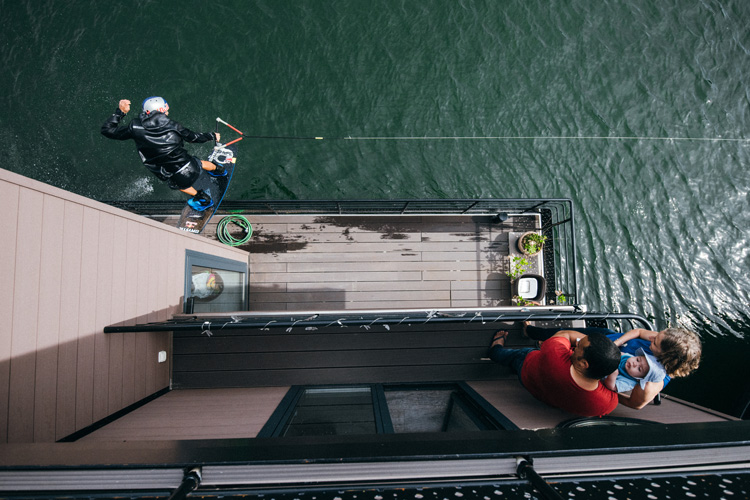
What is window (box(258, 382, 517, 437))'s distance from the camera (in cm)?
254

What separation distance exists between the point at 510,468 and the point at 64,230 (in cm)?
266

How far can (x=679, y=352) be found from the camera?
2252mm

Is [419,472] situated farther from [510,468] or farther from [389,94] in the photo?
[389,94]

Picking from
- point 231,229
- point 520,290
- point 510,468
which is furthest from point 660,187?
point 231,229

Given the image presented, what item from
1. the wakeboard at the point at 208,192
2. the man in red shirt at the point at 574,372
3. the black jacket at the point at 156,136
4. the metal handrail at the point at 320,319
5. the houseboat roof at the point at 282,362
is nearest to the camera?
the houseboat roof at the point at 282,362

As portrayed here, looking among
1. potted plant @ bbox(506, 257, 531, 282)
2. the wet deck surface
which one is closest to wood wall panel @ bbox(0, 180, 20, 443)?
the wet deck surface

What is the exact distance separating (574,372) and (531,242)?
275cm

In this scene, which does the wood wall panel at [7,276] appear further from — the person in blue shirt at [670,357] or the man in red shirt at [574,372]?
the person in blue shirt at [670,357]

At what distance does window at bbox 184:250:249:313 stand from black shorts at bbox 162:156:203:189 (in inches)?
39.1

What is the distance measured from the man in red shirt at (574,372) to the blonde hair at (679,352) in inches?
17.6

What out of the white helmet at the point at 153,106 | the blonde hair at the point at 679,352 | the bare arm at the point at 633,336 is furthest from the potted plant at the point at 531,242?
the white helmet at the point at 153,106

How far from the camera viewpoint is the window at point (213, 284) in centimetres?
328

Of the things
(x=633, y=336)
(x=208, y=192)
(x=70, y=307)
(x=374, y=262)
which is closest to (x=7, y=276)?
(x=70, y=307)

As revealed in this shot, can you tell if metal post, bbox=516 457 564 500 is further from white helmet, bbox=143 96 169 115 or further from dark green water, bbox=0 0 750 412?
dark green water, bbox=0 0 750 412
